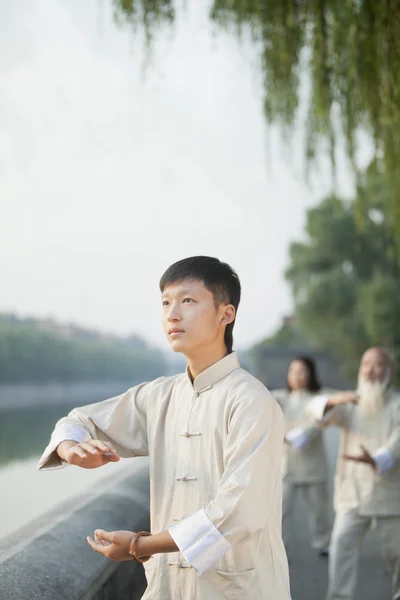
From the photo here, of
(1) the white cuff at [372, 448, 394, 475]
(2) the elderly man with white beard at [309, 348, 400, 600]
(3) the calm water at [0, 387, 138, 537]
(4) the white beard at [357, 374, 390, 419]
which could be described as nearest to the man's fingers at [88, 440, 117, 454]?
(3) the calm water at [0, 387, 138, 537]

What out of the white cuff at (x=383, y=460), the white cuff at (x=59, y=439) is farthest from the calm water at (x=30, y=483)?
the white cuff at (x=59, y=439)

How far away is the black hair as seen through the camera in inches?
91.1

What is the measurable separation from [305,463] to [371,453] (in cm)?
169

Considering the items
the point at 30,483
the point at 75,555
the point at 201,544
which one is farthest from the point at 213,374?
the point at 30,483

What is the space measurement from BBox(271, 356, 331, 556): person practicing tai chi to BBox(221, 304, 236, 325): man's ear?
13.1ft

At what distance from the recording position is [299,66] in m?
4.41

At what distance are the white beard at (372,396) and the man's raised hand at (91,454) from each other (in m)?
3.09

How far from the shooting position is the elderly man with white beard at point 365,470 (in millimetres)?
4629

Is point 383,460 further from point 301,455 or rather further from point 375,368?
point 301,455

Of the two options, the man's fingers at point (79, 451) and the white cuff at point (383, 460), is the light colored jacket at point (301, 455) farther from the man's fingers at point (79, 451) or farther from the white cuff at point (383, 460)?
the man's fingers at point (79, 451)

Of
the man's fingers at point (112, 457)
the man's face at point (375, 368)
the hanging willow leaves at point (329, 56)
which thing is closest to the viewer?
the man's fingers at point (112, 457)

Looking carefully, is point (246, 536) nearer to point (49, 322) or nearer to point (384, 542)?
point (384, 542)

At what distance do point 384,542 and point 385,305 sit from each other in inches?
1214

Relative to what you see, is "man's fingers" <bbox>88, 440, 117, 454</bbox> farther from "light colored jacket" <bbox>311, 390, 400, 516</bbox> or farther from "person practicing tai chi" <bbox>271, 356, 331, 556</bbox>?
"person practicing tai chi" <bbox>271, 356, 331, 556</bbox>
